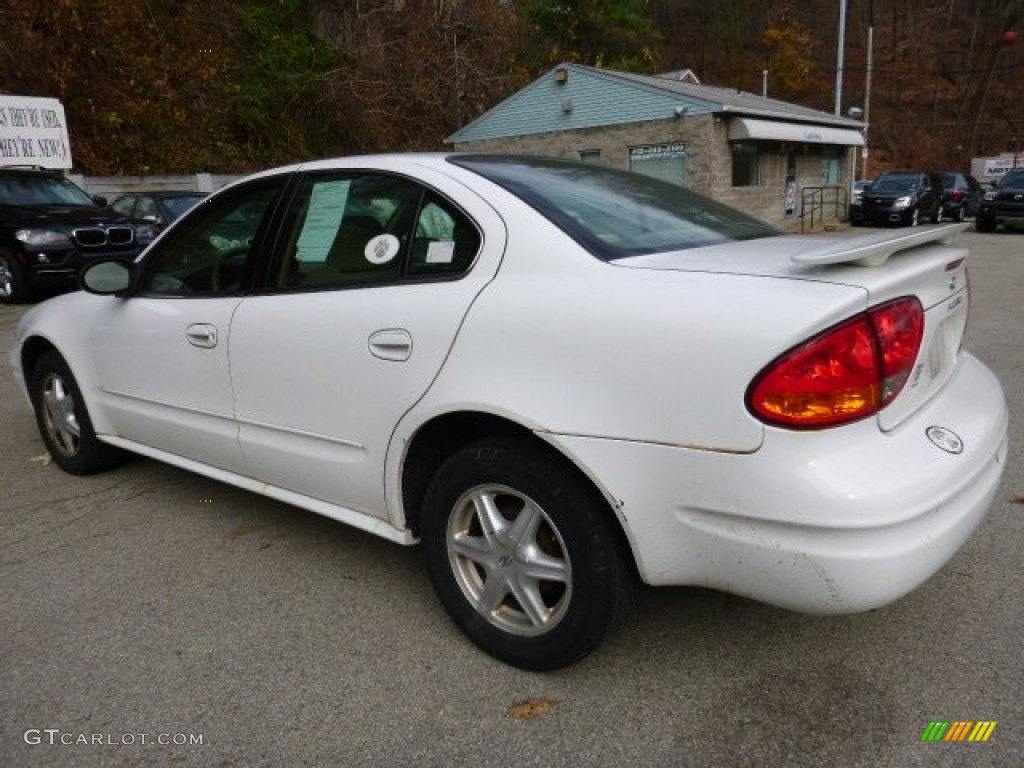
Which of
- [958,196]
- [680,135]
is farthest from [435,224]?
[958,196]

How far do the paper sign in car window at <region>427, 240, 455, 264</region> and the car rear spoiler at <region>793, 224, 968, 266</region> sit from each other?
3.35ft

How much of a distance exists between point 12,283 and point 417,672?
10917mm

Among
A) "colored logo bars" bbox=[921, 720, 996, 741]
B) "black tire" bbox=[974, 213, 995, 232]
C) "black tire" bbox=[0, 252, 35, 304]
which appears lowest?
"black tire" bbox=[974, 213, 995, 232]

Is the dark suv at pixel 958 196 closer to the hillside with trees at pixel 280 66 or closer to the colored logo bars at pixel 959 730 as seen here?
the hillside with trees at pixel 280 66

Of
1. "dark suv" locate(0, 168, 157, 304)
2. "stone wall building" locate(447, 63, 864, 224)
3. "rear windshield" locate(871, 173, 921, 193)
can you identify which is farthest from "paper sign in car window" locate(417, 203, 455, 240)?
"rear windshield" locate(871, 173, 921, 193)

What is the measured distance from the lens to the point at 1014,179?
2075 centimetres

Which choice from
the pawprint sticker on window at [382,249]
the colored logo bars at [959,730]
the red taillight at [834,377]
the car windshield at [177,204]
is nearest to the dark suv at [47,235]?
the car windshield at [177,204]

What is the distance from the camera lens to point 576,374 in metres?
2.11

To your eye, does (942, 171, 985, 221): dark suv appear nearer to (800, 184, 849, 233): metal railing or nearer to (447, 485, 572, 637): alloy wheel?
(800, 184, 849, 233): metal railing

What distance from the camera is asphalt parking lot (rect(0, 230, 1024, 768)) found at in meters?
2.12

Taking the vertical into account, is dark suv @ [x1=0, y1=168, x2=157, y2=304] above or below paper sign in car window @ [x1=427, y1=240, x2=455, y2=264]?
below

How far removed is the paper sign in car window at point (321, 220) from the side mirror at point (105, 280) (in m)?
1.14

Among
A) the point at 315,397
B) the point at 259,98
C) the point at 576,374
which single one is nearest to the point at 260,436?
the point at 315,397

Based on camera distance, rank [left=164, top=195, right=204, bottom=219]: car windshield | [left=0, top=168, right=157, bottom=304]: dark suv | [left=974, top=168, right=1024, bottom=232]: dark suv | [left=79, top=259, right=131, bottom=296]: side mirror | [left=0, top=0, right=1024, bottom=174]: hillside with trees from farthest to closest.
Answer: [left=0, top=0, right=1024, bottom=174]: hillside with trees, [left=974, top=168, right=1024, bottom=232]: dark suv, [left=164, top=195, right=204, bottom=219]: car windshield, [left=0, top=168, right=157, bottom=304]: dark suv, [left=79, top=259, right=131, bottom=296]: side mirror
